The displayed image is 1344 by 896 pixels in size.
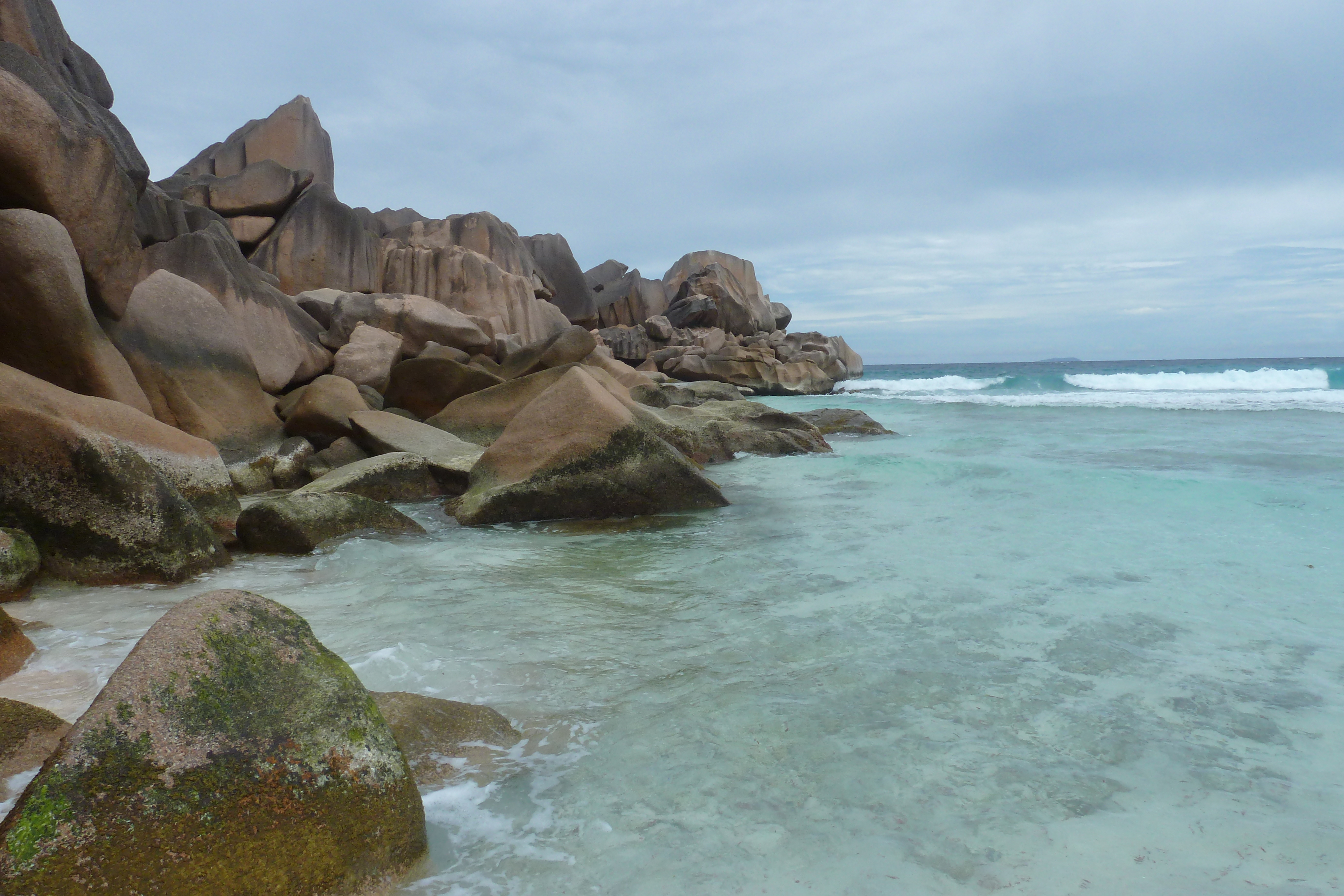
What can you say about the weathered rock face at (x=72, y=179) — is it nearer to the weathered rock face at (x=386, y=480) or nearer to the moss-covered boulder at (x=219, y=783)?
the weathered rock face at (x=386, y=480)

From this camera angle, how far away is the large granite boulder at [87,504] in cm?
402

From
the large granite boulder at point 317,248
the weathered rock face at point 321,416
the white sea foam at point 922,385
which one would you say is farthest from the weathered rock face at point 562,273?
the weathered rock face at point 321,416

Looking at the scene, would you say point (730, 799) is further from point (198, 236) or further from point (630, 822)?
point (198, 236)

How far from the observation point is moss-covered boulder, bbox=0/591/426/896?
163 centimetres

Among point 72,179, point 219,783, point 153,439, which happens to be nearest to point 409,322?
point 72,179

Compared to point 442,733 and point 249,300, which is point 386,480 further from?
point 442,733

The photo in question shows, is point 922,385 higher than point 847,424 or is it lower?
higher

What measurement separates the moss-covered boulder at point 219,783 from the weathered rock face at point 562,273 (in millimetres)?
31127

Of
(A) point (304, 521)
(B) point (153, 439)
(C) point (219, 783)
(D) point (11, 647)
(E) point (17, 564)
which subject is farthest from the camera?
(A) point (304, 521)

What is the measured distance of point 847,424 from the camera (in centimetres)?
1488

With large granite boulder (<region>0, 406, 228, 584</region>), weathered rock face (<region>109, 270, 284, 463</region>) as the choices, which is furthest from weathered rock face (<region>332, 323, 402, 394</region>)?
large granite boulder (<region>0, 406, 228, 584</region>)

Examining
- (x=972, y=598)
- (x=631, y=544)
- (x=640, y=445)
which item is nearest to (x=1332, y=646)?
(x=972, y=598)

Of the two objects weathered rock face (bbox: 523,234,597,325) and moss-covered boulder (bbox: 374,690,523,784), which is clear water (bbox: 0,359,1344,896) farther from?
weathered rock face (bbox: 523,234,597,325)

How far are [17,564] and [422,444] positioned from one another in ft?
13.8
